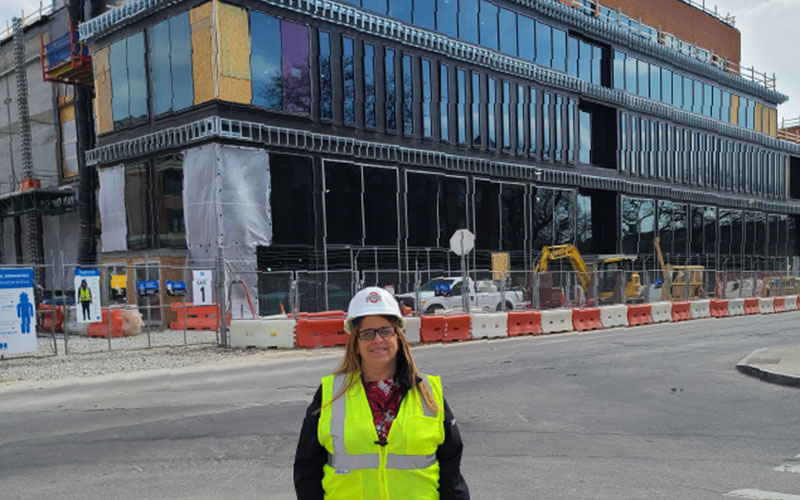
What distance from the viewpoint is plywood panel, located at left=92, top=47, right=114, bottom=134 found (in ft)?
95.6

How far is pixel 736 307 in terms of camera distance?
2870 cm

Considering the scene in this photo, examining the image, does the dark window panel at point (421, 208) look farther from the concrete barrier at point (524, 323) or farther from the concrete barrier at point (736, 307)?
the concrete barrier at point (736, 307)

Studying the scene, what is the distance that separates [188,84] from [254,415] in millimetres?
19792

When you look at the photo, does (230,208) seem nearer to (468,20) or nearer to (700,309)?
(468,20)

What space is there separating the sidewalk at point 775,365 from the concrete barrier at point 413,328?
8270 millimetres

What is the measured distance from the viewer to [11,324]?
1482 centimetres

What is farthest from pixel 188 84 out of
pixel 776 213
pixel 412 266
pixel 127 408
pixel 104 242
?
pixel 776 213

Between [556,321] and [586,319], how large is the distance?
1.46 m

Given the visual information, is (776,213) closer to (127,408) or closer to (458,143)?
(458,143)

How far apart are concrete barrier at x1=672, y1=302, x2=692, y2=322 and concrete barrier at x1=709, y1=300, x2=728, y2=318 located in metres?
1.54

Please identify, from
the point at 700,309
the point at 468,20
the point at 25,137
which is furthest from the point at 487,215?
the point at 25,137

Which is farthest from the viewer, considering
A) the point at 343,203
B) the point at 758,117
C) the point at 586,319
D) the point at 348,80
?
the point at 758,117

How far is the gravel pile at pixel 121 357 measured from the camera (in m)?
14.1

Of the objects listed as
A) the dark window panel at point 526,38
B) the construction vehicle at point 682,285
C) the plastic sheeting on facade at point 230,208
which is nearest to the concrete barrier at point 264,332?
the plastic sheeting on facade at point 230,208
